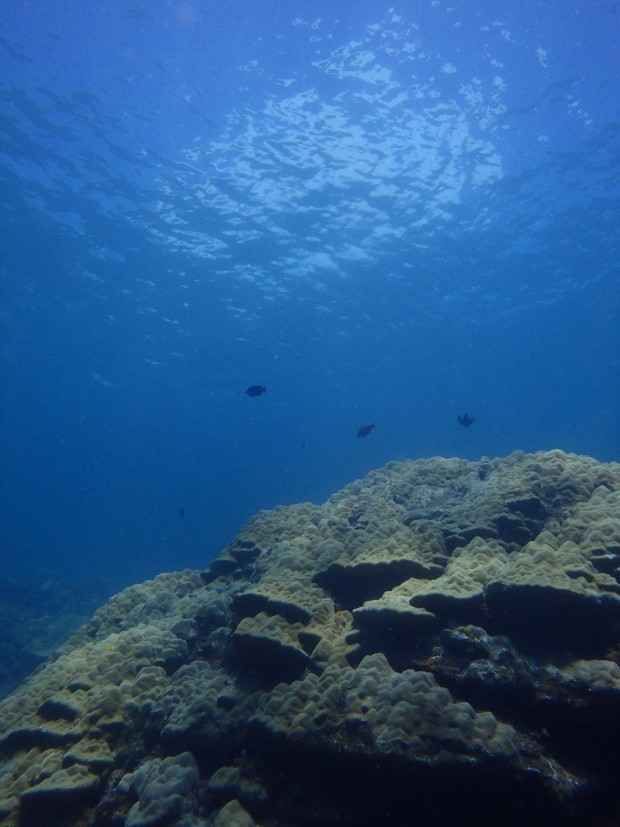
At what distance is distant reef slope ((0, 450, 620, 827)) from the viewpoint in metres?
3.85

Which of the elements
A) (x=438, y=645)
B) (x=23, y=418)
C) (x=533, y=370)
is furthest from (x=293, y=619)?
(x=23, y=418)

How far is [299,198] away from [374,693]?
25702 mm

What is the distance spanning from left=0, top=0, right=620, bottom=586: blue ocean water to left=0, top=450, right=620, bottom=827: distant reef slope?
62.5 feet

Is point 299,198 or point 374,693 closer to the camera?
point 374,693

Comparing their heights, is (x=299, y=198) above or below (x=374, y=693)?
above

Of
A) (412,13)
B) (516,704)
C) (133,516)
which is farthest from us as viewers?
(133,516)

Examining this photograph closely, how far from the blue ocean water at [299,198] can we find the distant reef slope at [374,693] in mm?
19060

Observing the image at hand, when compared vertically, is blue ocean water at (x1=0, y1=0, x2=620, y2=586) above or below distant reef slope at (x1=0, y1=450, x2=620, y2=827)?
above

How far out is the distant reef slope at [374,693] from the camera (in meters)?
3.85

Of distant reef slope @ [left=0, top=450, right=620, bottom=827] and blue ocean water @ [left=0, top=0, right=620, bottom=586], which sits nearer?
distant reef slope @ [left=0, top=450, right=620, bottom=827]

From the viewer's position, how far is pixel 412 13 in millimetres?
16422

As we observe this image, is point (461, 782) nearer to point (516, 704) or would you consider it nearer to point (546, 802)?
point (546, 802)

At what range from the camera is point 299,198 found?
25344 mm

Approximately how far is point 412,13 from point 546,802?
21976mm
